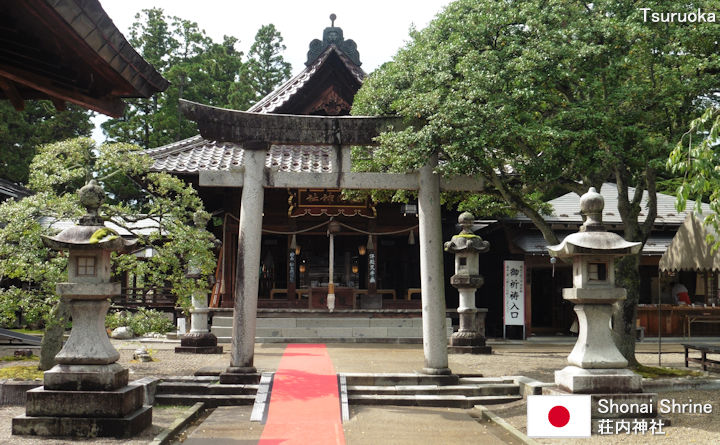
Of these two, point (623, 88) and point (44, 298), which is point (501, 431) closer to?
point (623, 88)

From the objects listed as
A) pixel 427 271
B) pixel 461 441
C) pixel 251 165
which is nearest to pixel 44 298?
pixel 251 165

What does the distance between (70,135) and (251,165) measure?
72.9 ft

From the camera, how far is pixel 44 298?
10594mm

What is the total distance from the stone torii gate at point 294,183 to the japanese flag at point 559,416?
2.60 metres

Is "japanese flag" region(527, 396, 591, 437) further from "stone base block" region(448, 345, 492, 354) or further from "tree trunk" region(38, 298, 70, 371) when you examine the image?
"tree trunk" region(38, 298, 70, 371)

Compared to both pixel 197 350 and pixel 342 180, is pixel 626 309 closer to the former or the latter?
pixel 342 180

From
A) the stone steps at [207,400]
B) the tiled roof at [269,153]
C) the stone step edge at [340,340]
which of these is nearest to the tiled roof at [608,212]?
the stone step edge at [340,340]

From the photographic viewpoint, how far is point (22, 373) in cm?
1013

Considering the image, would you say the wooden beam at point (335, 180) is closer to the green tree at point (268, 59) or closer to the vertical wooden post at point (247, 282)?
the vertical wooden post at point (247, 282)

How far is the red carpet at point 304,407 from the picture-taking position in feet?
25.1

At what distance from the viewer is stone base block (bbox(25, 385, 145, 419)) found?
7.42 meters

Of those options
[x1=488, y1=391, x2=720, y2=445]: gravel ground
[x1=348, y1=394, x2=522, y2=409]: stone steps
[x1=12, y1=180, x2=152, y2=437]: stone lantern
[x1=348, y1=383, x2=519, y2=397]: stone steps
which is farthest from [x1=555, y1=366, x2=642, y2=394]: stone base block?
[x1=12, y1=180, x2=152, y2=437]: stone lantern

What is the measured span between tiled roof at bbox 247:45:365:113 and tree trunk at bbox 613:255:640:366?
10.8 meters

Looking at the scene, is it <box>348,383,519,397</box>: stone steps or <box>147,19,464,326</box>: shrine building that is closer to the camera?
<box>348,383,519,397</box>: stone steps
